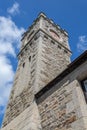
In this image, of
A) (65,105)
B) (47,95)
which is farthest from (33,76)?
(65,105)

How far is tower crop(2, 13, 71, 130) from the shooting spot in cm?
556

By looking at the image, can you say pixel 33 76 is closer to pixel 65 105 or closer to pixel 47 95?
pixel 47 95

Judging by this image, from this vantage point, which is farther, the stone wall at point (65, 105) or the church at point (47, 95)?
the church at point (47, 95)

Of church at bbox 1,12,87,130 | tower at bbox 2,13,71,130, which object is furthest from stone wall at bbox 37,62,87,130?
tower at bbox 2,13,71,130

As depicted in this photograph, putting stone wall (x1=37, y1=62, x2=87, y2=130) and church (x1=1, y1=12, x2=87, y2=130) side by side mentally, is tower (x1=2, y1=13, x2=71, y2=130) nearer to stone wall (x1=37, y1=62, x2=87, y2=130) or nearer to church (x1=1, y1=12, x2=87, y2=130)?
church (x1=1, y1=12, x2=87, y2=130)

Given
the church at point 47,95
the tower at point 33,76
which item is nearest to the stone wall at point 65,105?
the church at point 47,95

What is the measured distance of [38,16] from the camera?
469 inches

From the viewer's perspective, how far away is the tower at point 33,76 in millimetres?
5559

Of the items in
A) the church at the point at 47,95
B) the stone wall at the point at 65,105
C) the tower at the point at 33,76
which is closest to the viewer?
the stone wall at the point at 65,105

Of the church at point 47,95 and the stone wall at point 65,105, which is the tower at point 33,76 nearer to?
the church at point 47,95

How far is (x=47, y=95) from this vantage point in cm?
564

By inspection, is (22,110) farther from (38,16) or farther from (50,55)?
(38,16)

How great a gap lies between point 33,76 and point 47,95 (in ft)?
4.79

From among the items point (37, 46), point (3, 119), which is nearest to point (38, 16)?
point (37, 46)
